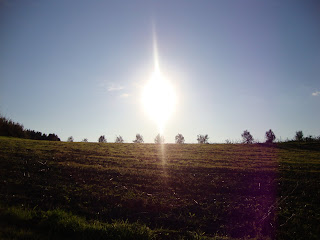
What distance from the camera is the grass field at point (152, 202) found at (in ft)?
25.4

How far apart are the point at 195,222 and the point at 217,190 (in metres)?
→ 3.97

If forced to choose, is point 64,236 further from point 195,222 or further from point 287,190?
point 287,190

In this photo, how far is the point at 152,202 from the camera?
1035cm

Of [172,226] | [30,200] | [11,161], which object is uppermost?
[11,161]

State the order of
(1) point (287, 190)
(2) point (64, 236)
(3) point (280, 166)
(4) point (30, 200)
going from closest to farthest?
1. (2) point (64, 236)
2. (4) point (30, 200)
3. (1) point (287, 190)
4. (3) point (280, 166)

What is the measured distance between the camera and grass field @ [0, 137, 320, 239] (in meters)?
7.73

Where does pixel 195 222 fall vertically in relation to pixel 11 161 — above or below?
below

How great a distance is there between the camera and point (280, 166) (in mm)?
17453

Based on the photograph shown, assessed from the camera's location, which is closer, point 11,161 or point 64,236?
point 64,236

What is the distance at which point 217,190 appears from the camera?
12242 mm

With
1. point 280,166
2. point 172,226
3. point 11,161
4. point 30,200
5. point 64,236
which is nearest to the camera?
A: point 64,236

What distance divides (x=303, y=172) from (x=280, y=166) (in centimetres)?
229

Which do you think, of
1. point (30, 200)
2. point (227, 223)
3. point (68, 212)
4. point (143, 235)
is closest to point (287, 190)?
point (227, 223)

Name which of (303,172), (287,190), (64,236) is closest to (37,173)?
(64,236)
